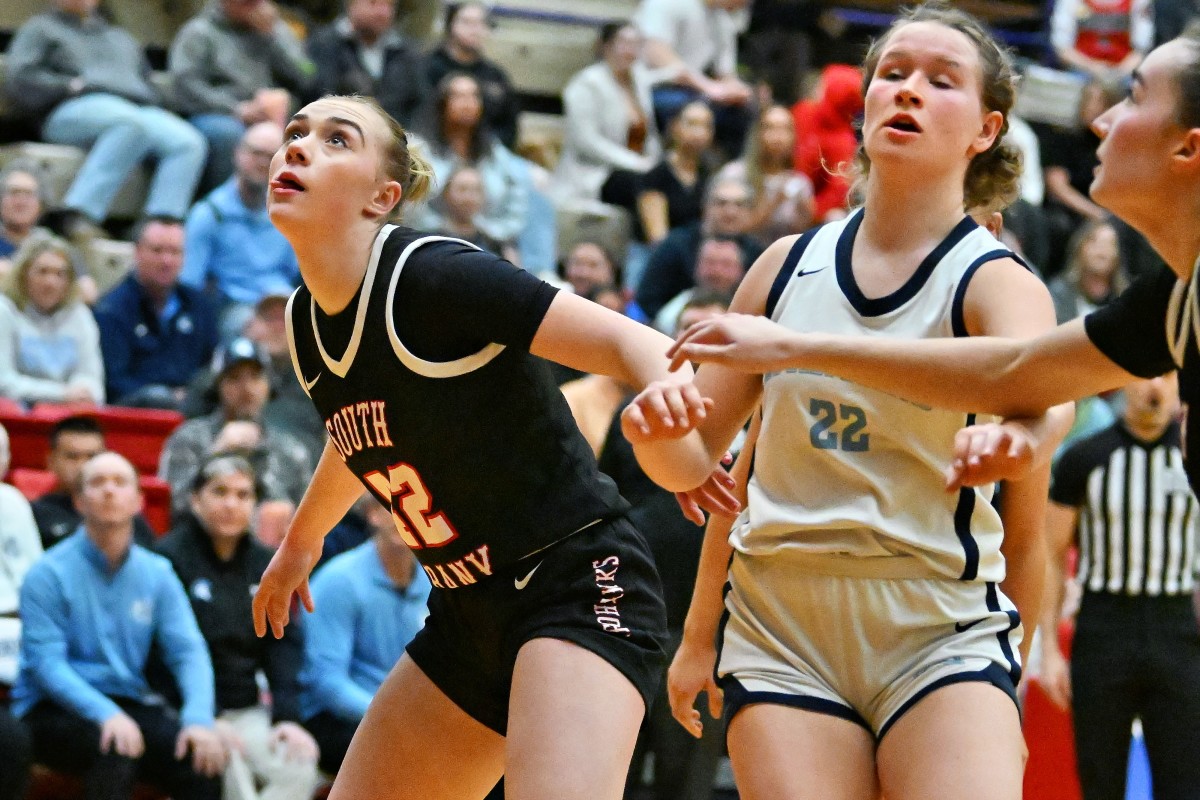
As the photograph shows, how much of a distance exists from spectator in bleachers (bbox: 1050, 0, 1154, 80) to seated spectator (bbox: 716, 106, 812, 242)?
292 centimetres

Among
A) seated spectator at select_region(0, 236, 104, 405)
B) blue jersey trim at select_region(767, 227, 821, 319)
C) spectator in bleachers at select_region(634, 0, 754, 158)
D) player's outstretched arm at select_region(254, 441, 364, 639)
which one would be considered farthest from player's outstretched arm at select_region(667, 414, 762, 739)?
spectator in bleachers at select_region(634, 0, 754, 158)

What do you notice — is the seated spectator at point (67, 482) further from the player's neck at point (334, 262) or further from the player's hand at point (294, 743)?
the player's neck at point (334, 262)

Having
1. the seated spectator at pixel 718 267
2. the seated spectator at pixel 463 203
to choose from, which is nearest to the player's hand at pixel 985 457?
the seated spectator at pixel 718 267

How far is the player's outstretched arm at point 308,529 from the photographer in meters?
3.96

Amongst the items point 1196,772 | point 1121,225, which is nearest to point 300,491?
point 1196,772

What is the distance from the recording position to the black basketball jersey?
3436mm

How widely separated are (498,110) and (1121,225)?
13.7 ft

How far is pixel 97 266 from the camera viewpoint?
958 cm

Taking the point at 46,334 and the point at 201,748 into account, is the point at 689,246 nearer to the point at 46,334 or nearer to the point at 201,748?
the point at 46,334

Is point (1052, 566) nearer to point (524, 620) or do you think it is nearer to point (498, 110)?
point (524, 620)

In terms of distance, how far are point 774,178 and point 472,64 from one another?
6.86 ft

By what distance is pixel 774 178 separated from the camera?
1110 centimetres

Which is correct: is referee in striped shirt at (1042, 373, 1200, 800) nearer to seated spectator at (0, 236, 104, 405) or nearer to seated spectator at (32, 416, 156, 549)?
seated spectator at (32, 416, 156, 549)

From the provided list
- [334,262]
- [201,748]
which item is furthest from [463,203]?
[334,262]
